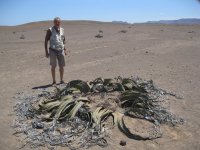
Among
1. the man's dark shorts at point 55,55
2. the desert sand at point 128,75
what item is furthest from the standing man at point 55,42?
the desert sand at point 128,75

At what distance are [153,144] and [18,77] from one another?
248 inches

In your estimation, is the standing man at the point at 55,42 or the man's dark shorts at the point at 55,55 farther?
the man's dark shorts at the point at 55,55

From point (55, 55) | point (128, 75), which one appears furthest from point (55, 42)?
point (128, 75)

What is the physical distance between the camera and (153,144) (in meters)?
5.65

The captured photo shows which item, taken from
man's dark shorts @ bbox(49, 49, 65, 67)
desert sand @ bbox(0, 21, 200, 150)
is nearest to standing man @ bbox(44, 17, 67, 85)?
man's dark shorts @ bbox(49, 49, 65, 67)

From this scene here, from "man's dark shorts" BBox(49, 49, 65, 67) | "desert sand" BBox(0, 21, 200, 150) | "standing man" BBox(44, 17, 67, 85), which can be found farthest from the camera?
"man's dark shorts" BBox(49, 49, 65, 67)

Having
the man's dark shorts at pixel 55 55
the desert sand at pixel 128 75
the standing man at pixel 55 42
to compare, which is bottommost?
the desert sand at pixel 128 75

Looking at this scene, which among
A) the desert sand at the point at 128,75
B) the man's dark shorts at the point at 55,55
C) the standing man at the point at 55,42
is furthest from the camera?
the man's dark shorts at the point at 55,55

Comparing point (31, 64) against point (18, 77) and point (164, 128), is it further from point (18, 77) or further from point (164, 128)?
point (164, 128)

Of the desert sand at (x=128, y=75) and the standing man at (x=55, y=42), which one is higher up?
the standing man at (x=55, y=42)

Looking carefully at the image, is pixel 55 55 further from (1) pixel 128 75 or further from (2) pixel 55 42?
(1) pixel 128 75

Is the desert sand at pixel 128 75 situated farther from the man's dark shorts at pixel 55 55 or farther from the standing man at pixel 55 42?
the standing man at pixel 55 42

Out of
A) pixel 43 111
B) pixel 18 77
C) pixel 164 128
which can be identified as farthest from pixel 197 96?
pixel 18 77

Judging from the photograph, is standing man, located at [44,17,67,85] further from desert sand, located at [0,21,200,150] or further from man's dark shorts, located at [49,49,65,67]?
desert sand, located at [0,21,200,150]
